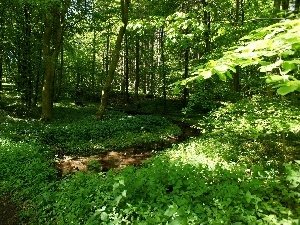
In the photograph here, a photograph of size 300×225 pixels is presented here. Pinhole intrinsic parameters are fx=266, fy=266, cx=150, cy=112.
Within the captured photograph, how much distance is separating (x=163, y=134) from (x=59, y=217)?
11.2 meters

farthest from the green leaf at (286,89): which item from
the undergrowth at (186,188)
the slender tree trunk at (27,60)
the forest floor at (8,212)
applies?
the slender tree trunk at (27,60)

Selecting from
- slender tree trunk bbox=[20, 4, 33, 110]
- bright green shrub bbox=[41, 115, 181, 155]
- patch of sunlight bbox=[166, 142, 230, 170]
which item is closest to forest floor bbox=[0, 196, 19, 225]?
patch of sunlight bbox=[166, 142, 230, 170]

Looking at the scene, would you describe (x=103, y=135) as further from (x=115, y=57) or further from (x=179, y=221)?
(x=179, y=221)

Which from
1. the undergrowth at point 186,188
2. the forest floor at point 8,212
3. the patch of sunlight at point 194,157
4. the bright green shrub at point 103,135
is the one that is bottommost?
the bright green shrub at point 103,135

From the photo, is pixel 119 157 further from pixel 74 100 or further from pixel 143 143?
pixel 74 100

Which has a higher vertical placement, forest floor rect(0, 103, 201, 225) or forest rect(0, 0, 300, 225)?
forest rect(0, 0, 300, 225)

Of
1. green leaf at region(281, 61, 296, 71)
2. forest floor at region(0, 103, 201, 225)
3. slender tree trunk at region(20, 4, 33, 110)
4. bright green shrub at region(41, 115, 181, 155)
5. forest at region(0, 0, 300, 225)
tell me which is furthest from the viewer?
slender tree trunk at region(20, 4, 33, 110)

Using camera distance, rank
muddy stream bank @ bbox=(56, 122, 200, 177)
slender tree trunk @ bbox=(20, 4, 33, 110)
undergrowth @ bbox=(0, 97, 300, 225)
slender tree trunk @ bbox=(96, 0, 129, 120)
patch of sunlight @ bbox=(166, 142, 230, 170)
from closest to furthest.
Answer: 1. undergrowth @ bbox=(0, 97, 300, 225)
2. patch of sunlight @ bbox=(166, 142, 230, 170)
3. muddy stream bank @ bbox=(56, 122, 200, 177)
4. slender tree trunk @ bbox=(96, 0, 129, 120)
5. slender tree trunk @ bbox=(20, 4, 33, 110)

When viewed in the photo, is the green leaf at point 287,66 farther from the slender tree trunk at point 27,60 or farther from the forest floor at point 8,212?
the slender tree trunk at point 27,60

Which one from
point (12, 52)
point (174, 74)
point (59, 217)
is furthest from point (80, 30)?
point (59, 217)

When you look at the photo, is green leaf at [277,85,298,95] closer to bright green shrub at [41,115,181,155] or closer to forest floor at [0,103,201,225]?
forest floor at [0,103,201,225]

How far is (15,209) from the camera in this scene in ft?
23.0

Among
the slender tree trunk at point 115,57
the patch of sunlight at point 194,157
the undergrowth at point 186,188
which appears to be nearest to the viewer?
the undergrowth at point 186,188

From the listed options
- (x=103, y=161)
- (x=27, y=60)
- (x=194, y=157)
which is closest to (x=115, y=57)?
(x=27, y=60)
